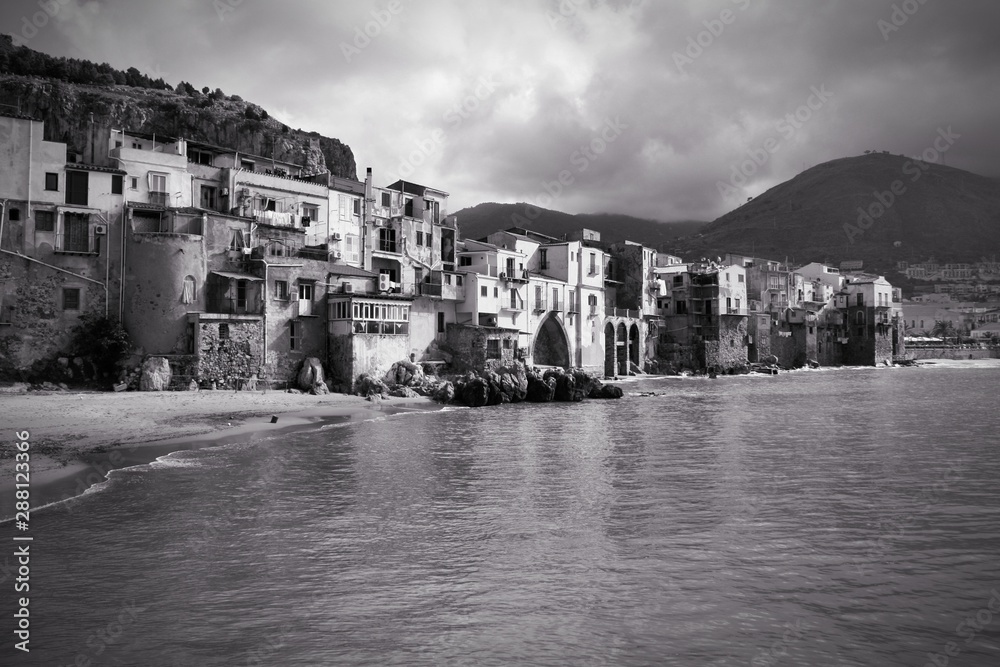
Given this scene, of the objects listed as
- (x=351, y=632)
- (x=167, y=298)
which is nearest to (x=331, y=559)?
(x=351, y=632)

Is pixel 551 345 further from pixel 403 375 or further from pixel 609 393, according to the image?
pixel 403 375

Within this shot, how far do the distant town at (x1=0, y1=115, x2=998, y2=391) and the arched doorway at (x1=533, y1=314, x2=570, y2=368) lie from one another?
0.17m

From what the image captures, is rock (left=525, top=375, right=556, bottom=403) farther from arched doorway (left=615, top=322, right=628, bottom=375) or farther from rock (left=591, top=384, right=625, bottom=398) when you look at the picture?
arched doorway (left=615, top=322, right=628, bottom=375)

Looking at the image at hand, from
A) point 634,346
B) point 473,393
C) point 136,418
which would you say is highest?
point 634,346

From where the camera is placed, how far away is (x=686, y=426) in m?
39.6

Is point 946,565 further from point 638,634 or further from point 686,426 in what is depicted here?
point 686,426

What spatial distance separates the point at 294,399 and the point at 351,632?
3210 centimetres

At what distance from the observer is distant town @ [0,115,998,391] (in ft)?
133

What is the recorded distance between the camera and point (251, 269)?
46.1 meters

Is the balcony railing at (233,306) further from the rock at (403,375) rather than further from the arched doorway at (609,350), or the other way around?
the arched doorway at (609,350)

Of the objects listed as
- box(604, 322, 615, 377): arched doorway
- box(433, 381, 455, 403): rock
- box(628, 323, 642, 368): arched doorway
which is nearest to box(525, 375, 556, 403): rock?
box(433, 381, 455, 403): rock

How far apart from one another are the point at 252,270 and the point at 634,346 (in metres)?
52.3

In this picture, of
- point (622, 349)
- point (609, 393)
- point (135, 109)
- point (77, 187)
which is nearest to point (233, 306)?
point (77, 187)

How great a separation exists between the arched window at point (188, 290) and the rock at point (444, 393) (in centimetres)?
1659
